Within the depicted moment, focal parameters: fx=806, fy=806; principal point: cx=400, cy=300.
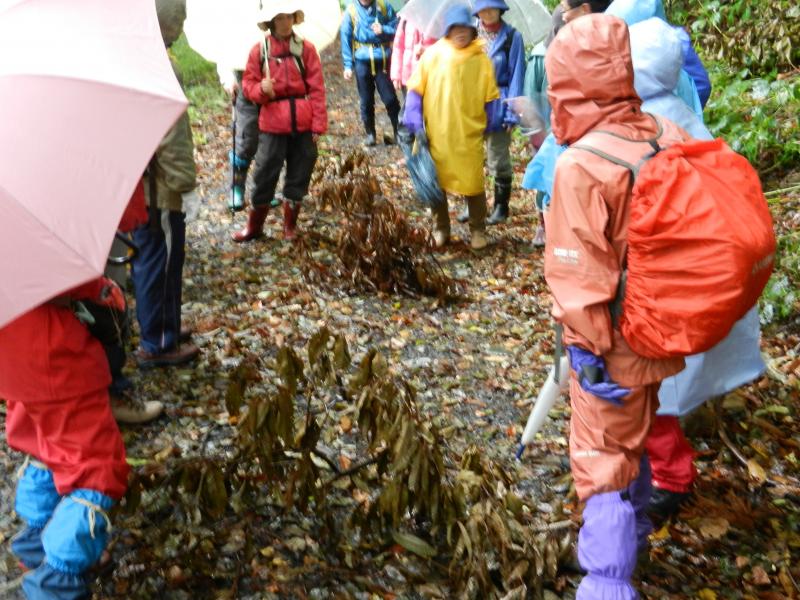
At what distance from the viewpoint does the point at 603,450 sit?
275 cm

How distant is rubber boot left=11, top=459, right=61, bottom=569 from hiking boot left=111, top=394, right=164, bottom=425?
1.24 meters

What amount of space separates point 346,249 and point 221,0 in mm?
2354

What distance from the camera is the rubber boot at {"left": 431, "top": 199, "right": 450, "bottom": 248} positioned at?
22.2 ft

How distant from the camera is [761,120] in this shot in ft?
22.8

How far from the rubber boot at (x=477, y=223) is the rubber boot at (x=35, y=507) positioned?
4507mm

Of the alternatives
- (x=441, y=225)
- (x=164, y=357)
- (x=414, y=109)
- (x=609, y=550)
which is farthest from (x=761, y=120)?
(x=609, y=550)

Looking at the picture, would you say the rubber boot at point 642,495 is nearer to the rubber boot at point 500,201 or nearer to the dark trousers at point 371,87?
the rubber boot at point 500,201

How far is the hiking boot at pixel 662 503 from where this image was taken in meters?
3.37

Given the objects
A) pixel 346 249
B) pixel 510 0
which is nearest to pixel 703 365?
pixel 346 249

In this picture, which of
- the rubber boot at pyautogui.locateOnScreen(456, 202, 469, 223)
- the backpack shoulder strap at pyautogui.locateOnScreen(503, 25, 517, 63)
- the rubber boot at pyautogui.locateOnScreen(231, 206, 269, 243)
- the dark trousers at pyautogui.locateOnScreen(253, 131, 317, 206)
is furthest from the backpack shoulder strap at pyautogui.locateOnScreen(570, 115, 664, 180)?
the rubber boot at pyautogui.locateOnScreen(456, 202, 469, 223)

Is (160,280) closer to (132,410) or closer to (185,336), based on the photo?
(185,336)

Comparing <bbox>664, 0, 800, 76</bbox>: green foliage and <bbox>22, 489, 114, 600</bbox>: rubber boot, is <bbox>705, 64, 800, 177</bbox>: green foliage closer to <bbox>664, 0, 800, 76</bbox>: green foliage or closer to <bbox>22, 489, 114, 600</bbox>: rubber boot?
<bbox>664, 0, 800, 76</bbox>: green foliage

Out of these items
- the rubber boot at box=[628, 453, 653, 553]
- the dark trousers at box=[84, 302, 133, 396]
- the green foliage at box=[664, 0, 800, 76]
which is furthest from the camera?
the green foliage at box=[664, 0, 800, 76]

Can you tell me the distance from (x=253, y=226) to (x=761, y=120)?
4.46 m
